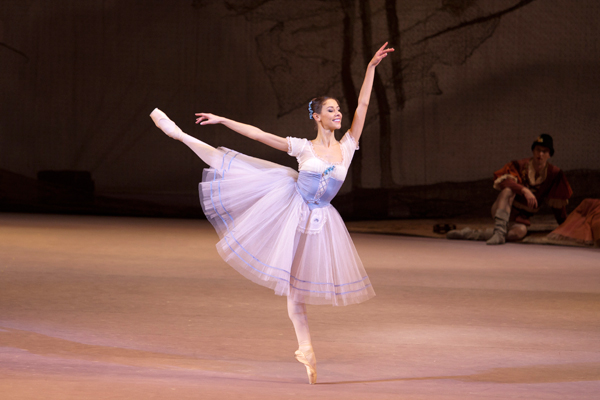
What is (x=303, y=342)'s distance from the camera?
101 inches

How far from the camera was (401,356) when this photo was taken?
9.23 ft

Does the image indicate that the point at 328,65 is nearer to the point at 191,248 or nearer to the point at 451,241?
the point at 451,241

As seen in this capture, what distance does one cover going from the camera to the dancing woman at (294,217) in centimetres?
269

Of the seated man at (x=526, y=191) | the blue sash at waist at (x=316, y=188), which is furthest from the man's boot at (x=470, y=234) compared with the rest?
the blue sash at waist at (x=316, y=188)

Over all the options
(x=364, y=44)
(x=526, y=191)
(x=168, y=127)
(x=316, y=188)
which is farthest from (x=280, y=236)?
(x=364, y=44)

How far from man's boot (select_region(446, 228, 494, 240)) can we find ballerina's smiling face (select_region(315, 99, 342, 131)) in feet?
14.0

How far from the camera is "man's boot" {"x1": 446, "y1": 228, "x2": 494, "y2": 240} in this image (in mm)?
6781

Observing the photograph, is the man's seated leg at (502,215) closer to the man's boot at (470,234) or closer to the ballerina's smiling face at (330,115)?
the man's boot at (470,234)

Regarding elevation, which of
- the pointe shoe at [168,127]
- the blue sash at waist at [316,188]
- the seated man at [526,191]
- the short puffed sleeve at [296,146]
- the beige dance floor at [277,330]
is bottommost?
the beige dance floor at [277,330]

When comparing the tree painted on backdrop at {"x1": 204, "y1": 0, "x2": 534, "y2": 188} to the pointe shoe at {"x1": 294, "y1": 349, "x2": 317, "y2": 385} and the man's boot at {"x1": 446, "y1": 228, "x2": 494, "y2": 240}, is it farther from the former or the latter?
the pointe shoe at {"x1": 294, "y1": 349, "x2": 317, "y2": 385}

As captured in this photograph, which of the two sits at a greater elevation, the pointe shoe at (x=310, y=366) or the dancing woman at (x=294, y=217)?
the dancing woman at (x=294, y=217)

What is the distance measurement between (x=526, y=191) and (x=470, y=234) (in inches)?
30.0

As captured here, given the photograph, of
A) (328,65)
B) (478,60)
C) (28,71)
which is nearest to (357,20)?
(328,65)

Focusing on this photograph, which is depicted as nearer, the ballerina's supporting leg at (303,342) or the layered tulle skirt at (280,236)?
the ballerina's supporting leg at (303,342)
